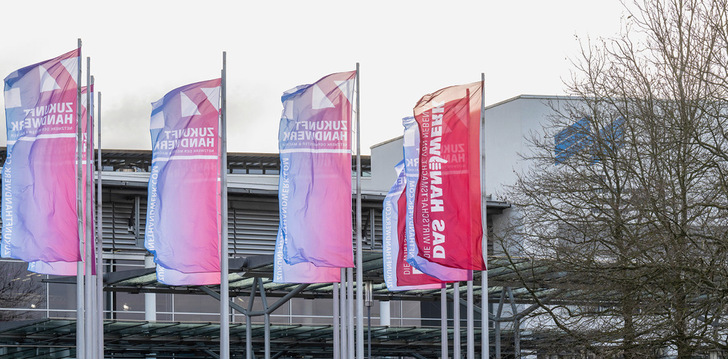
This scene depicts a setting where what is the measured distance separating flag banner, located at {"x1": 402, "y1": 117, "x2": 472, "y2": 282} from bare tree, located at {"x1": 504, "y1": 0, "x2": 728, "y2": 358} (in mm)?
2599

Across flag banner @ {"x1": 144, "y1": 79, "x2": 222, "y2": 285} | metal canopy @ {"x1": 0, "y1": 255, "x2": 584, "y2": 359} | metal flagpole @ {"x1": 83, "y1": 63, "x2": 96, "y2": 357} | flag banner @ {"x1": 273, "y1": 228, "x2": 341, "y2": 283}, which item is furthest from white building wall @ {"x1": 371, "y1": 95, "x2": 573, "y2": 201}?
flag banner @ {"x1": 144, "y1": 79, "x2": 222, "y2": 285}

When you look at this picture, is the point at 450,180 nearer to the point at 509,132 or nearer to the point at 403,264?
the point at 403,264

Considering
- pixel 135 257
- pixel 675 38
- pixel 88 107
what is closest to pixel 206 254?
pixel 88 107

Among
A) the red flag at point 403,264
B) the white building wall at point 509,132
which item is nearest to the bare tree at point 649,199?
the red flag at point 403,264

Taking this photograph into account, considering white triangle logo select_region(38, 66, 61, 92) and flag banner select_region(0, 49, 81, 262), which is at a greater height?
white triangle logo select_region(38, 66, 61, 92)

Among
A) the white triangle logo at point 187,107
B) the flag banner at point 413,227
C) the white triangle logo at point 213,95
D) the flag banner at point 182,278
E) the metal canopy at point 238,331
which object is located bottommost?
the metal canopy at point 238,331

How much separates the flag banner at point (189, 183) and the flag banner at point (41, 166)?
5.27ft

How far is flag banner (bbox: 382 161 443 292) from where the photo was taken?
24250mm

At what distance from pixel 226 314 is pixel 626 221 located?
7496 millimetres

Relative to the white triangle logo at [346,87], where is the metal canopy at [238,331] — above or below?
below

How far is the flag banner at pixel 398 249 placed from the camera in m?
24.2

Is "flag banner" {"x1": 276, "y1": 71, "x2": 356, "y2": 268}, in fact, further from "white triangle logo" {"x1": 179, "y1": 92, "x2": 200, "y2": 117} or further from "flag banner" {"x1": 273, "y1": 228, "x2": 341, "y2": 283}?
"flag banner" {"x1": 273, "y1": 228, "x2": 341, "y2": 283}

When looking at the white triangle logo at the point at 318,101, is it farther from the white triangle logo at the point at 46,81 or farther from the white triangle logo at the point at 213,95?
the white triangle logo at the point at 46,81

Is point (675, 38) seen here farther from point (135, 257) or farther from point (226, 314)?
point (135, 257)
